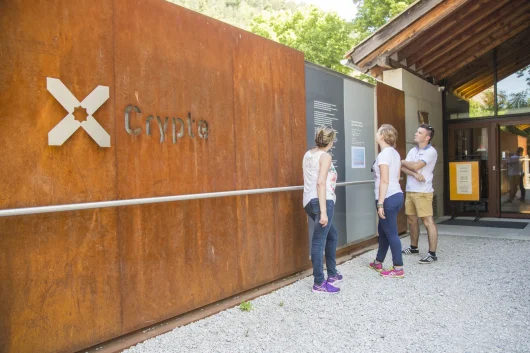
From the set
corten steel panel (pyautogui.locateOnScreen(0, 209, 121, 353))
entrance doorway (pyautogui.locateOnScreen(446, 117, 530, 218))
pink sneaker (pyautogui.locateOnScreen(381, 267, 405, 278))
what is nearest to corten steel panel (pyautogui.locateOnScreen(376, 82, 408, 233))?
pink sneaker (pyautogui.locateOnScreen(381, 267, 405, 278))

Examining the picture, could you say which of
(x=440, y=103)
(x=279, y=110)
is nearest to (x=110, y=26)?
(x=279, y=110)

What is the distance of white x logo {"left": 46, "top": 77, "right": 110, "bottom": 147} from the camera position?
2675 millimetres

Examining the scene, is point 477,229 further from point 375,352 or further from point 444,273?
point 375,352

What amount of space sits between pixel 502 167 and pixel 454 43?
3.36 m

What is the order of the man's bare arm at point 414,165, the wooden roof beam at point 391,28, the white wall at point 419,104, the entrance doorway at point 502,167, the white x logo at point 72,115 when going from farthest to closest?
the entrance doorway at point 502,167, the white wall at point 419,104, the wooden roof beam at point 391,28, the man's bare arm at point 414,165, the white x logo at point 72,115

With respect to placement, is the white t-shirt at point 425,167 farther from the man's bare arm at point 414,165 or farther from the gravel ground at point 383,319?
the gravel ground at point 383,319

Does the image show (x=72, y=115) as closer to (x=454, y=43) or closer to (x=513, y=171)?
(x=454, y=43)

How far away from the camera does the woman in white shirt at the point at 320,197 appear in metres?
4.10

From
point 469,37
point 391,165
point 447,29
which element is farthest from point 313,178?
point 469,37

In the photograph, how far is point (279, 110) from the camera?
4660mm

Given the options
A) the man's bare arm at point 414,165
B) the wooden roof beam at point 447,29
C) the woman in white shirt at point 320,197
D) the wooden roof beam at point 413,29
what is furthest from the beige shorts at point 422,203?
the wooden roof beam at point 447,29

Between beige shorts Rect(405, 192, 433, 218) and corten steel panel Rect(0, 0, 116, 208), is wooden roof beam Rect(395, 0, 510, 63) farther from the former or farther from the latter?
corten steel panel Rect(0, 0, 116, 208)

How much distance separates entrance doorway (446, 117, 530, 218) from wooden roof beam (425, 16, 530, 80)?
150cm

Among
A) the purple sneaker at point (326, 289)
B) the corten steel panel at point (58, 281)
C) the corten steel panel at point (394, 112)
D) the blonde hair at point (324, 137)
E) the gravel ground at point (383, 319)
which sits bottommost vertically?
the gravel ground at point (383, 319)
